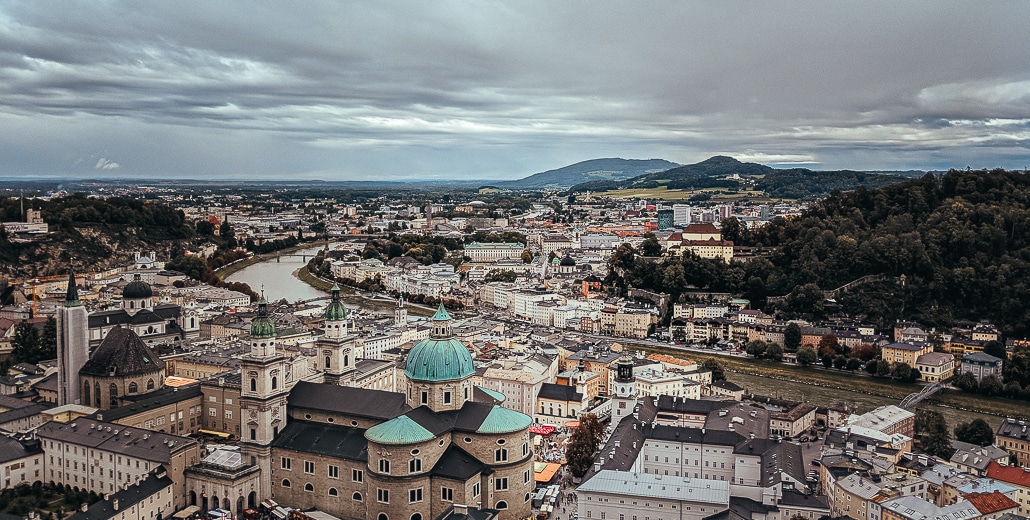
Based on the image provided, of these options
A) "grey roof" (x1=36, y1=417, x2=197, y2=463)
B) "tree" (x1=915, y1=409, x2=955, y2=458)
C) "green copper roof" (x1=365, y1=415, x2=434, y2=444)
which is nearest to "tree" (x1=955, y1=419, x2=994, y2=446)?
"tree" (x1=915, y1=409, x2=955, y2=458)

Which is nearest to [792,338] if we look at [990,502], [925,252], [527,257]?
[925,252]

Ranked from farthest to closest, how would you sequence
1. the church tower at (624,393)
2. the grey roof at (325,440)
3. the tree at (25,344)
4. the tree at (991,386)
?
the tree at (25,344) < the tree at (991,386) < the church tower at (624,393) < the grey roof at (325,440)

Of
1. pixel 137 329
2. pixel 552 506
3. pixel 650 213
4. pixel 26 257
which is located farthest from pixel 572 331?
pixel 650 213

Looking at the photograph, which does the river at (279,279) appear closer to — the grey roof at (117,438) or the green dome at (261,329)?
the grey roof at (117,438)

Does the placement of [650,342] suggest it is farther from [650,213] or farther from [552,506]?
[650,213]

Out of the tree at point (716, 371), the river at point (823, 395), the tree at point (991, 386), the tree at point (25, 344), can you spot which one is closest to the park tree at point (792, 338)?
the river at point (823, 395)
